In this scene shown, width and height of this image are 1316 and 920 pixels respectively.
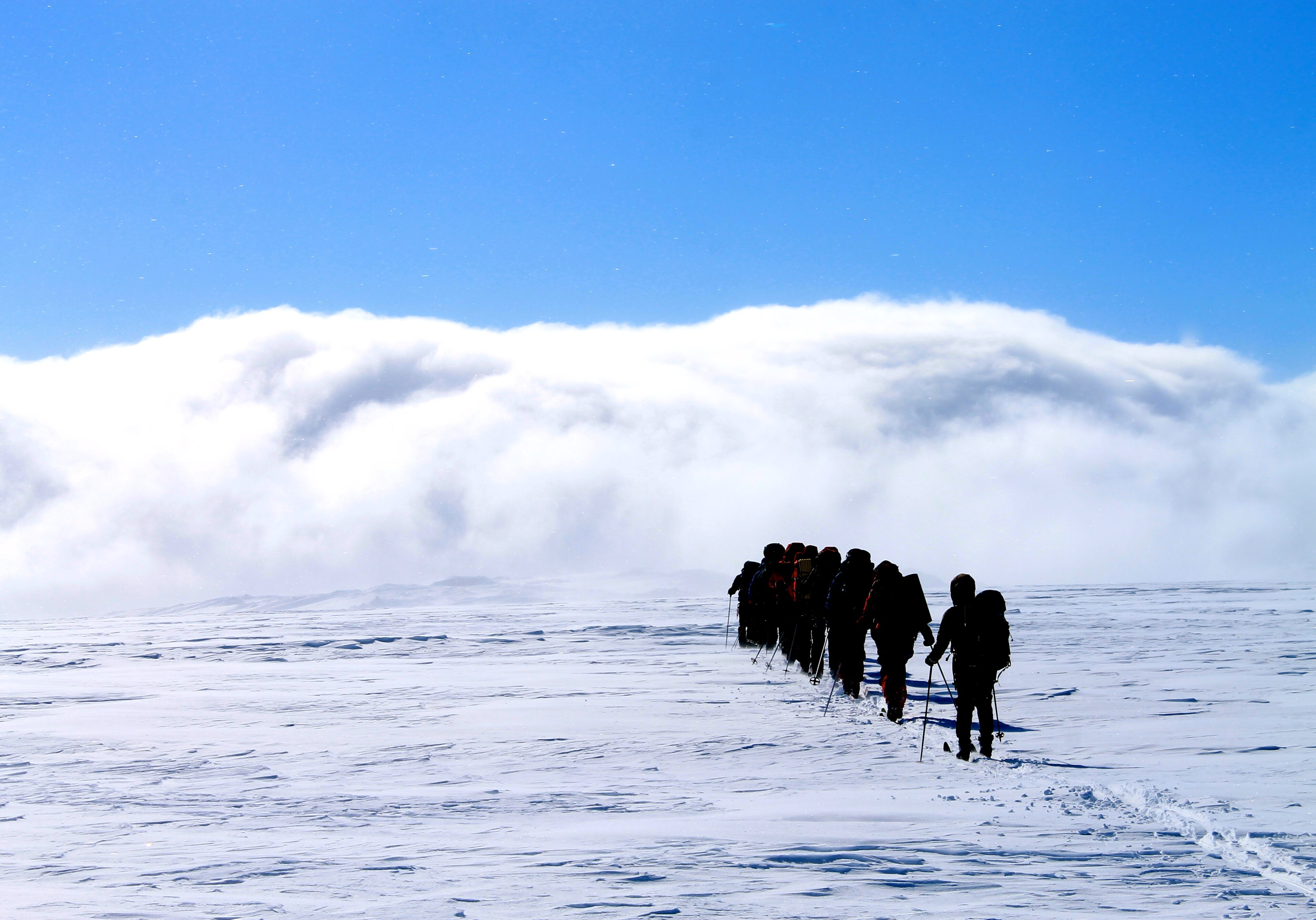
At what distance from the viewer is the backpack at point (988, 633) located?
8148 mm

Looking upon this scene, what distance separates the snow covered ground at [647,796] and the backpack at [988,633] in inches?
32.0

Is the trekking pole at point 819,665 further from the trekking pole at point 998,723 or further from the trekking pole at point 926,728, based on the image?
the trekking pole at point 998,723

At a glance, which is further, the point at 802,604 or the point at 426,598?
the point at 426,598

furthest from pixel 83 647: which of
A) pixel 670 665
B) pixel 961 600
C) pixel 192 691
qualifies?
pixel 961 600

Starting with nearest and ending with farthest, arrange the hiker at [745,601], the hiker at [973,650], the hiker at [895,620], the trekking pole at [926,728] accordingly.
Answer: the trekking pole at [926,728], the hiker at [973,650], the hiker at [895,620], the hiker at [745,601]

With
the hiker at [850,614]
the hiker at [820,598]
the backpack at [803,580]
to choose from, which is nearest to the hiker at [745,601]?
the backpack at [803,580]

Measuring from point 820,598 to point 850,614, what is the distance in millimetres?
1441

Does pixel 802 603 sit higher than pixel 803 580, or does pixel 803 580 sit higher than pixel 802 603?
pixel 803 580

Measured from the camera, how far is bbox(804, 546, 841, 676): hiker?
12.3 m

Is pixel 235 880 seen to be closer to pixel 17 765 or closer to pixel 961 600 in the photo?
pixel 17 765

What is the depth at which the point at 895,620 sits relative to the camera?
32.3 feet

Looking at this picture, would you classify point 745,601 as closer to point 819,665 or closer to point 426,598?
point 819,665

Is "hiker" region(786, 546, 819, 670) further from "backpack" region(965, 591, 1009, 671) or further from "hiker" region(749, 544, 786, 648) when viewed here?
"backpack" region(965, 591, 1009, 671)

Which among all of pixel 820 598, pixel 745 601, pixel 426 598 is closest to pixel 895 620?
pixel 820 598
